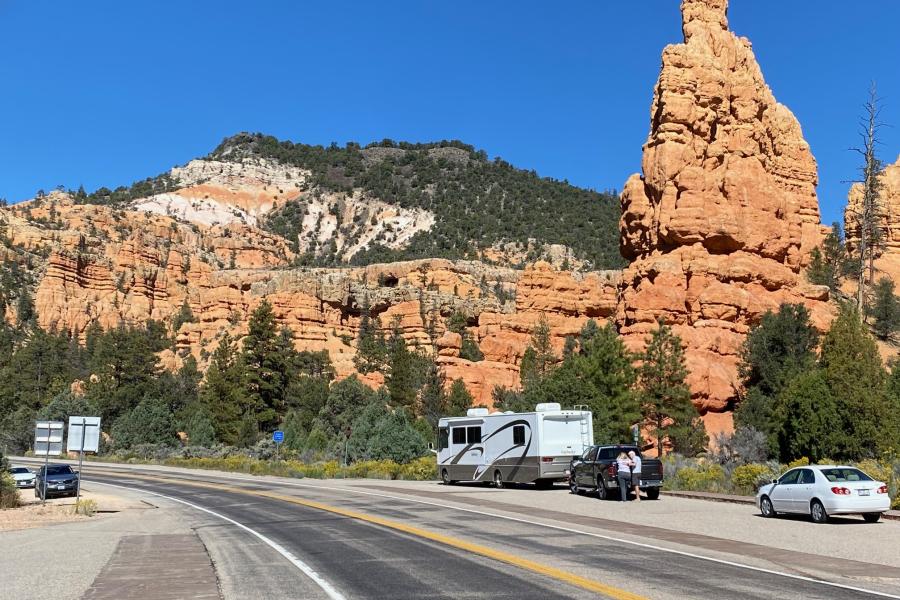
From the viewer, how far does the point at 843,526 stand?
17609 mm

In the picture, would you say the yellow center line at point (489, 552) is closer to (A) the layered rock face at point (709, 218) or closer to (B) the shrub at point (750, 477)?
(B) the shrub at point (750, 477)

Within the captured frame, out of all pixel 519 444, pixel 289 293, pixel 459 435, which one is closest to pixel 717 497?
pixel 519 444

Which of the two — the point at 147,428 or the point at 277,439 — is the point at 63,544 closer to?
the point at 277,439

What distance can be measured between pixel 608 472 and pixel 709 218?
128ft

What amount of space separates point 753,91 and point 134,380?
6876 centimetres

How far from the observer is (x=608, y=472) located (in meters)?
25.8

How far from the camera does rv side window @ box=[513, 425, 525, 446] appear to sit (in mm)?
32094

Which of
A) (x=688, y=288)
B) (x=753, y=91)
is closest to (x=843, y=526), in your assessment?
(x=688, y=288)

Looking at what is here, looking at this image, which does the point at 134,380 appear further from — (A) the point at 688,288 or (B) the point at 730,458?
(B) the point at 730,458

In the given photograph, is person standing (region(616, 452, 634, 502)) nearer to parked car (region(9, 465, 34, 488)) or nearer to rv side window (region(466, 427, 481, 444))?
rv side window (region(466, 427, 481, 444))

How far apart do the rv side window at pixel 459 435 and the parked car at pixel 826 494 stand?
17111 mm

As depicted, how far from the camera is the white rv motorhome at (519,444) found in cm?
3136

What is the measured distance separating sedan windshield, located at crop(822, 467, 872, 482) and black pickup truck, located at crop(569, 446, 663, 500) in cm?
772

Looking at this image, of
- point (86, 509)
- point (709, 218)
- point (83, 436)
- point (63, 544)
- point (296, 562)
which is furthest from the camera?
point (709, 218)
